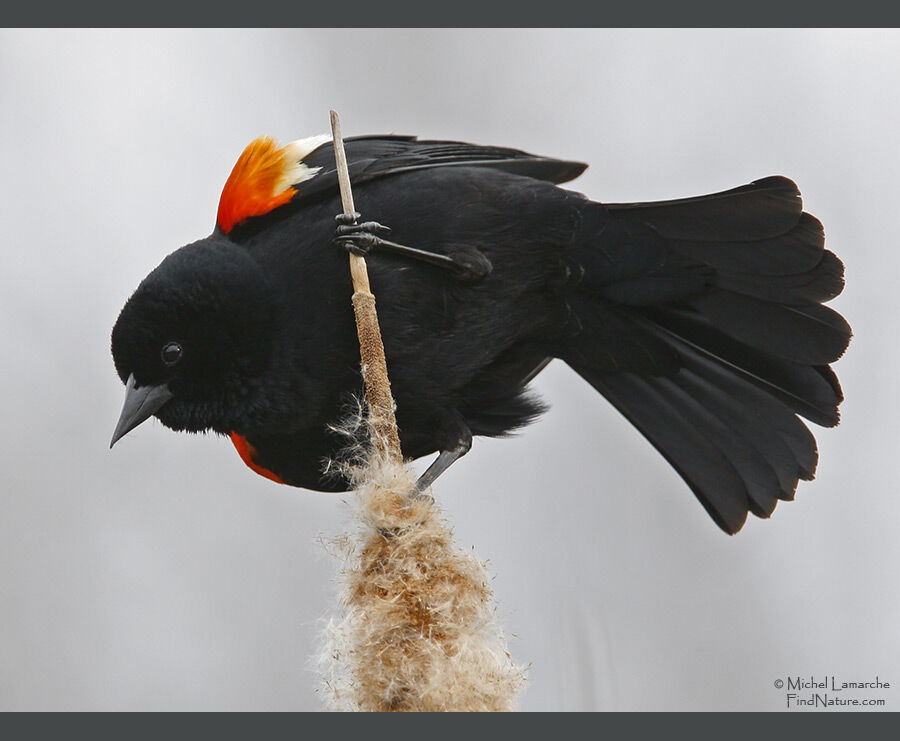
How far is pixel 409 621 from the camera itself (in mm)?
1562

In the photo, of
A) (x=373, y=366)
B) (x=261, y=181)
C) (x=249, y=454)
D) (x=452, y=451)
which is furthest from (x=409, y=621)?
(x=261, y=181)

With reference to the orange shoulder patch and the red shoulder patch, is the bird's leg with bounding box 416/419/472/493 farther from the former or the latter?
the orange shoulder patch

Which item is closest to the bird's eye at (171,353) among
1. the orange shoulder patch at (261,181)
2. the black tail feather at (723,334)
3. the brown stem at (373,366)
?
the orange shoulder patch at (261,181)

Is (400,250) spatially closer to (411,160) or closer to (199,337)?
(411,160)

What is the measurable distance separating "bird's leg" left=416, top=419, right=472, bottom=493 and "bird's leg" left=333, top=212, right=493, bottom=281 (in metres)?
0.38

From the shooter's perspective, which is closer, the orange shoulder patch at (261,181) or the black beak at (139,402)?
the black beak at (139,402)

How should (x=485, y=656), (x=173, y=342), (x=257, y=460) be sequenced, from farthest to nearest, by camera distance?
(x=257, y=460) < (x=173, y=342) < (x=485, y=656)

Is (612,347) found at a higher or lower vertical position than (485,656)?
higher

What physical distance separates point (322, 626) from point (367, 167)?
3.58ft

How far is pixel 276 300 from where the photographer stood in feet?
6.95

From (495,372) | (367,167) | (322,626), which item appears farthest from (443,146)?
(322,626)

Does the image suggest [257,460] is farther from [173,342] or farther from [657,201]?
[657,201]

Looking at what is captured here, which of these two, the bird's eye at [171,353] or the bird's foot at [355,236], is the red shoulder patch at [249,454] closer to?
the bird's eye at [171,353]

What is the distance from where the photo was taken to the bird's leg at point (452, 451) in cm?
228
